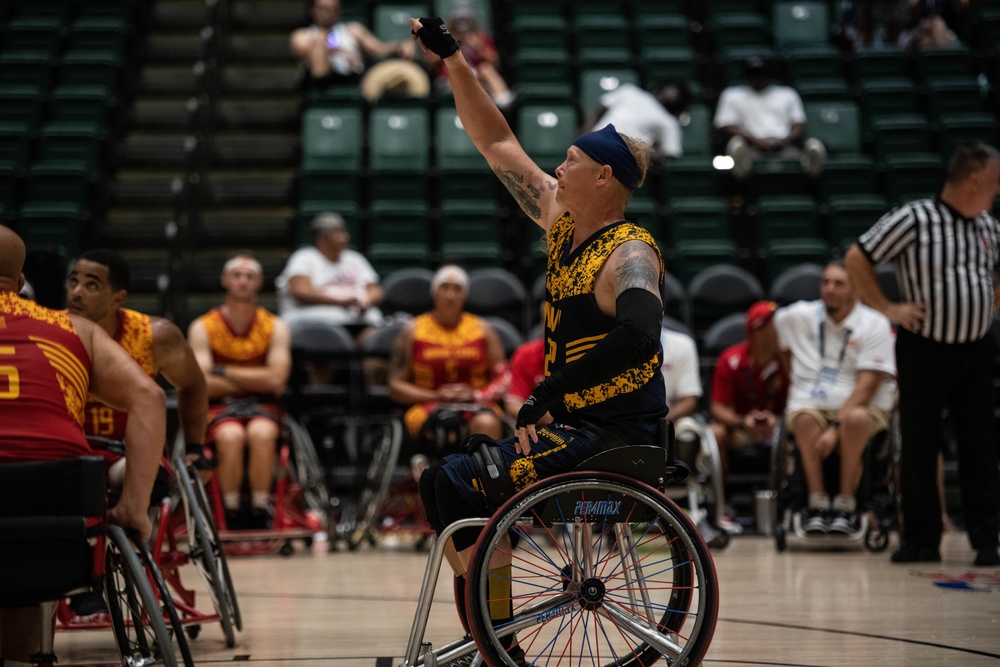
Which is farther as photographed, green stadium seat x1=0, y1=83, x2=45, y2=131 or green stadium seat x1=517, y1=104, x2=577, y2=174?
green stadium seat x1=0, y1=83, x2=45, y2=131

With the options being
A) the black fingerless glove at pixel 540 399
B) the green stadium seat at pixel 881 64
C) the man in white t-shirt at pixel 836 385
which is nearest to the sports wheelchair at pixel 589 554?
the black fingerless glove at pixel 540 399

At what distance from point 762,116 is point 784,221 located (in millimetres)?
1118

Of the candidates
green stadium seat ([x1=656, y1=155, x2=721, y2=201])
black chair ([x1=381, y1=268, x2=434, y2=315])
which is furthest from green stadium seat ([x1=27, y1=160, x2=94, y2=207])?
green stadium seat ([x1=656, y1=155, x2=721, y2=201])

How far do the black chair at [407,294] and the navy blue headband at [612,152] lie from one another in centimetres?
507

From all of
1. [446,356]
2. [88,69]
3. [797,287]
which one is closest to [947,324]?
[797,287]

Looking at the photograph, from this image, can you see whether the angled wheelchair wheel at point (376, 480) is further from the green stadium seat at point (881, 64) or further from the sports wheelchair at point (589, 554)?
the green stadium seat at point (881, 64)

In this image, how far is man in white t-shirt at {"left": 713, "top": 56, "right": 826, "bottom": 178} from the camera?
9.31 meters

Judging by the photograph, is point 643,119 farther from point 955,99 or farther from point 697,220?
point 955,99

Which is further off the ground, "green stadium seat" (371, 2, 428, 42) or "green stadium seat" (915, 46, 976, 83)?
"green stadium seat" (371, 2, 428, 42)

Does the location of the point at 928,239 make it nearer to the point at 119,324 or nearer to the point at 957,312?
the point at 957,312

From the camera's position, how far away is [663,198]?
905 cm

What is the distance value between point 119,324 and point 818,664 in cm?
230

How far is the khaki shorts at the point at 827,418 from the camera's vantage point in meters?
6.18

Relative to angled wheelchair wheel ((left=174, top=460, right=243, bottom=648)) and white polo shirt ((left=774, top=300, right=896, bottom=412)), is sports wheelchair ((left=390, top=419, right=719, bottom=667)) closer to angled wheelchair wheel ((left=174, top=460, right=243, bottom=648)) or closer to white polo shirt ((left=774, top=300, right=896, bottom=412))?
angled wheelchair wheel ((left=174, top=460, right=243, bottom=648))
